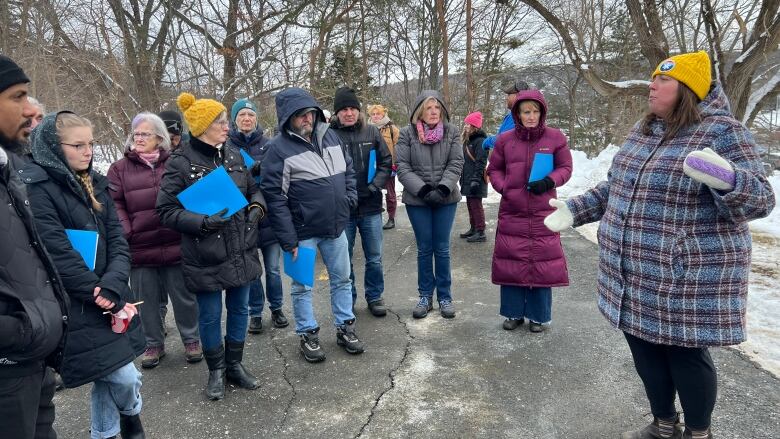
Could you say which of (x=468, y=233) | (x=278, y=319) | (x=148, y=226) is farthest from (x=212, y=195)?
(x=468, y=233)

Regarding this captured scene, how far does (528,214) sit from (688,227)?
172 cm

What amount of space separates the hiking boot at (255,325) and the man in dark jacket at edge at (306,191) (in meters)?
0.69

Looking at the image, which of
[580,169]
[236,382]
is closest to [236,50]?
[580,169]

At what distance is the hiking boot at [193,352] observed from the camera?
145 inches

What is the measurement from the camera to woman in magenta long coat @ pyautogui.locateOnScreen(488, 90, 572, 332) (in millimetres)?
3777

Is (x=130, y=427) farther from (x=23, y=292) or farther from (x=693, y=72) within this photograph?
(x=693, y=72)

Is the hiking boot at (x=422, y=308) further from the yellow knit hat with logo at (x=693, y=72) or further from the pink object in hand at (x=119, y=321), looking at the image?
the yellow knit hat with logo at (x=693, y=72)

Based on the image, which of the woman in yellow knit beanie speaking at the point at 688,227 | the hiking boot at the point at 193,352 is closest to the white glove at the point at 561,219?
the woman in yellow knit beanie speaking at the point at 688,227

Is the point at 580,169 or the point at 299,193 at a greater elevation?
the point at 299,193

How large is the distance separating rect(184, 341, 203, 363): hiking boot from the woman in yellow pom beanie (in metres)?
0.51

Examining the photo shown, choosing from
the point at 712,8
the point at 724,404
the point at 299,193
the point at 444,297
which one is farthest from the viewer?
the point at 712,8

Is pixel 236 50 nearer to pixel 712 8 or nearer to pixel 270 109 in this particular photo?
pixel 270 109

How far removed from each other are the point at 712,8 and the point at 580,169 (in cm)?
A: 591

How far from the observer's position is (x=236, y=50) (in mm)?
12930
